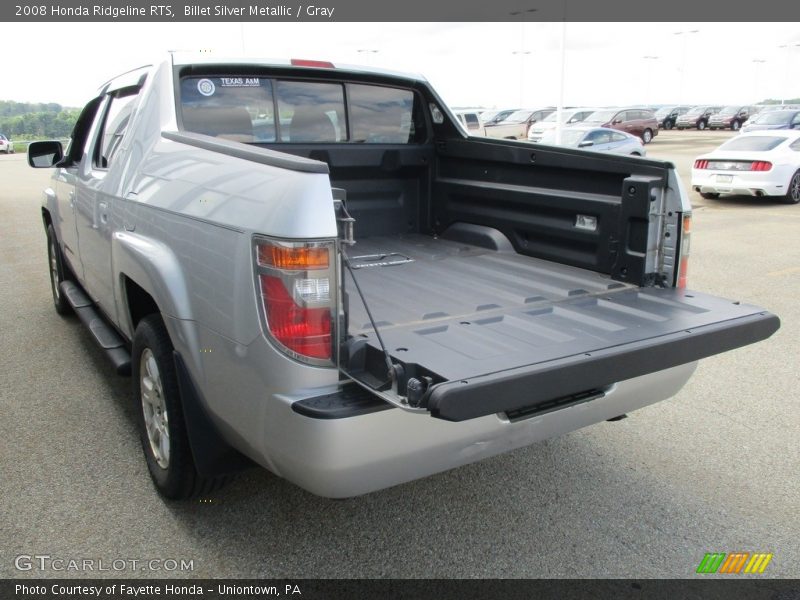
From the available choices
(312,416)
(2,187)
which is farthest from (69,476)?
(2,187)

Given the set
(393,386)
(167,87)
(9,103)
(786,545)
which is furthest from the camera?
(9,103)

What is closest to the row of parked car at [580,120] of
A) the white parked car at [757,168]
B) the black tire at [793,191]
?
the white parked car at [757,168]

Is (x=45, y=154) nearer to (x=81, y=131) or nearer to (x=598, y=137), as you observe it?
(x=81, y=131)

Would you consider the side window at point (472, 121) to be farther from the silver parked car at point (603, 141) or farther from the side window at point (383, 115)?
the side window at point (383, 115)

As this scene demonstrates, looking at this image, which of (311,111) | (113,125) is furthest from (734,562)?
(113,125)

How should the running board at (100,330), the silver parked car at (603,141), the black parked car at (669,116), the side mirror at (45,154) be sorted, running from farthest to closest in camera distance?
1. the black parked car at (669,116)
2. the silver parked car at (603,141)
3. the side mirror at (45,154)
4. the running board at (100,330)

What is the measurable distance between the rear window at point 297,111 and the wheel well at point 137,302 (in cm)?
85

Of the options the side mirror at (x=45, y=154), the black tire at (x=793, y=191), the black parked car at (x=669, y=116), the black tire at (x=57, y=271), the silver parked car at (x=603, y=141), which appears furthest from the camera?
the black parked car at (x=669, y=116)

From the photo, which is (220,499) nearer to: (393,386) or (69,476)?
(69,476)

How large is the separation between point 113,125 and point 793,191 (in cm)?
1476

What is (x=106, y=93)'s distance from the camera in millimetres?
4652

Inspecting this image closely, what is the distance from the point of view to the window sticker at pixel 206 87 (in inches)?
146

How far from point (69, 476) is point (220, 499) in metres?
0.83

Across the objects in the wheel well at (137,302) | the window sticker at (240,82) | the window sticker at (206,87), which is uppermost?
the window sticker at (240,82)
